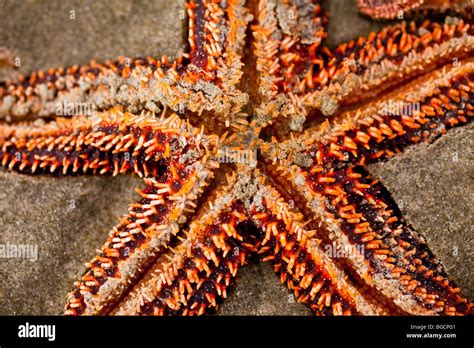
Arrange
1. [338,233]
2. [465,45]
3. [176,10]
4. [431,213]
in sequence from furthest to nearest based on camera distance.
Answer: [176,10] → [431,213] → [465,45] → [338,233]

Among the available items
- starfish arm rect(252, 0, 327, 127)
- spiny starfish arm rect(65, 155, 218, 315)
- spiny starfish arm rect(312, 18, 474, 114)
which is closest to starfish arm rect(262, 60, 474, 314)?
spiny starfish arm rect(312, 18, 474, 114)

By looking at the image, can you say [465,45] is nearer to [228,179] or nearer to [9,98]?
[228,179]

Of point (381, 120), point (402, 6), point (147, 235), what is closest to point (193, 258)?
point (147, 235)

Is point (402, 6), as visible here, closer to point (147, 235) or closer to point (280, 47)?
point (280, 47)

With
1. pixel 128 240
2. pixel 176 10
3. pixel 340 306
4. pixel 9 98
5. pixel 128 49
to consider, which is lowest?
pixel 340 306

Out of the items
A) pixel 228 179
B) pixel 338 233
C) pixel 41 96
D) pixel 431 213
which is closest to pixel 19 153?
pixel 41 96

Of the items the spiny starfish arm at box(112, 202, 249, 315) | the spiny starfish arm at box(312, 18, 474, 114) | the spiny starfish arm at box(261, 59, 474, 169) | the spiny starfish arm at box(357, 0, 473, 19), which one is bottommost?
the spiny starfish arm at box(112, 202, 249, 315)

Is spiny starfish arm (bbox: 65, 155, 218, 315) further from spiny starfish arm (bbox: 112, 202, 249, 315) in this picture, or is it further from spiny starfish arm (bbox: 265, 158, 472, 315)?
spiny starfish arm (bbox: 265, 158, 472, 315)
